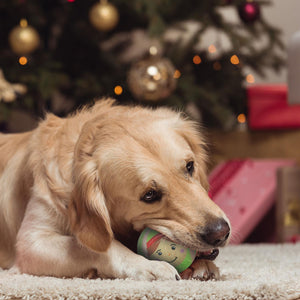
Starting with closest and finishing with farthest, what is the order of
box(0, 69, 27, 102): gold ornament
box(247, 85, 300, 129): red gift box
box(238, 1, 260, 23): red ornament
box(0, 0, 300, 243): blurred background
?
box(0, 69, 27, 102): gold ornament
box(0, 0, 300, 243): blurred background
box(238, 1, 260, 23): red ornament
box(247, 85, 300, 129): red gift box

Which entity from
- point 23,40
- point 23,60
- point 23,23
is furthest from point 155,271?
point 23,23

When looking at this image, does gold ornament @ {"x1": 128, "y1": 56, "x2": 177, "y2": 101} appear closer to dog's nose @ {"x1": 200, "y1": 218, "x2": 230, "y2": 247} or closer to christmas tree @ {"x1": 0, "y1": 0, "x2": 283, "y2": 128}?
christmas tree @ {"x1": 0, "y1": 0, "x2": 283, "y2": 128}

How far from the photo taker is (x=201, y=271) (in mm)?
1408

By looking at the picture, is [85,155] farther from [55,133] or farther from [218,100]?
[218,100]

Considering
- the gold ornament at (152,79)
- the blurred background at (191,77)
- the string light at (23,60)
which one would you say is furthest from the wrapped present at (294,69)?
the string light at (23,60)

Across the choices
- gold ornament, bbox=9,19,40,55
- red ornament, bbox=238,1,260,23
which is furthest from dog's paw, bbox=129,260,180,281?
red ornament, bbox=238,1,260,23

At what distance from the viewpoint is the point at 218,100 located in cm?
348

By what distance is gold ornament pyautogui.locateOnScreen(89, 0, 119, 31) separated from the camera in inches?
123

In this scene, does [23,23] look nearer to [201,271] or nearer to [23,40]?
[23,40]

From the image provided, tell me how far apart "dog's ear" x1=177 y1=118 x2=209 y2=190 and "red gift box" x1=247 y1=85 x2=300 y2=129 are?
2.04 m

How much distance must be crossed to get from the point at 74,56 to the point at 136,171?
224 cm

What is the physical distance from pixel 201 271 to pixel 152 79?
6.24ft

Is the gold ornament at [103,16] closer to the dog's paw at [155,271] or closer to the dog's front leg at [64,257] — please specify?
the dog's front leg at [64,257]

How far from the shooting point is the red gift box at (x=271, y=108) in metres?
3.64
